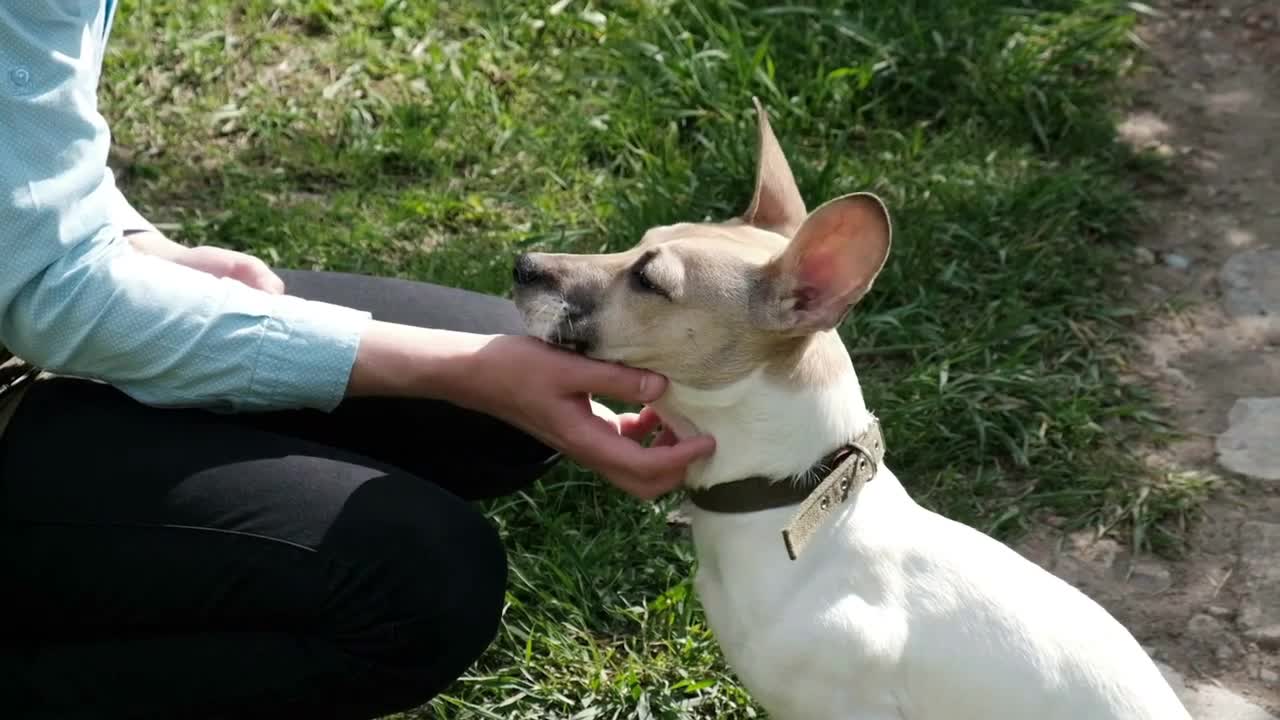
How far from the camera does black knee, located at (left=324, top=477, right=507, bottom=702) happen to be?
7.80 ft

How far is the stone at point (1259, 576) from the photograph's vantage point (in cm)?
324

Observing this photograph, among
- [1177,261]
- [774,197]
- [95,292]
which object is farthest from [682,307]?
[1177,261]

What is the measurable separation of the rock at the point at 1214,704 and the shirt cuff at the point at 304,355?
1769mm

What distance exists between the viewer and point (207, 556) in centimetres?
232

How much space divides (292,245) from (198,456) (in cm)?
194

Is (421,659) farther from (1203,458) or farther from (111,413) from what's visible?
(1203,458)

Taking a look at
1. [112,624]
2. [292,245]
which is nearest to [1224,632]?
[112,624]

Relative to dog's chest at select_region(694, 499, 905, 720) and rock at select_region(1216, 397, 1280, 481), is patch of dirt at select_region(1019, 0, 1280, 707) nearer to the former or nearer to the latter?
rock at select_region(1216, 397, 1280, 481)

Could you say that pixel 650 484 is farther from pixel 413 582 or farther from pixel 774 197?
pixel 774 197

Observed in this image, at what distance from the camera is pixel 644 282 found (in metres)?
2.50

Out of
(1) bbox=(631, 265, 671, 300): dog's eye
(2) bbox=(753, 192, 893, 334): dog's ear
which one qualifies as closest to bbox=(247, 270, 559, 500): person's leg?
(1) bbox=(631, 265, 671, 300): dog's eye

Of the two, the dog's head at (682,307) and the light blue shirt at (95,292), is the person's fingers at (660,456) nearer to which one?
the dog's head at (682,307)

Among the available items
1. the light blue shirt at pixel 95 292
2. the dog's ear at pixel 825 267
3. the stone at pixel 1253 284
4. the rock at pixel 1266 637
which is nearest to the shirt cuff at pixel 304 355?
the light blue shirt at pixel 95 292

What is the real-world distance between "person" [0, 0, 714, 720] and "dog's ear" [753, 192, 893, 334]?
24cm
